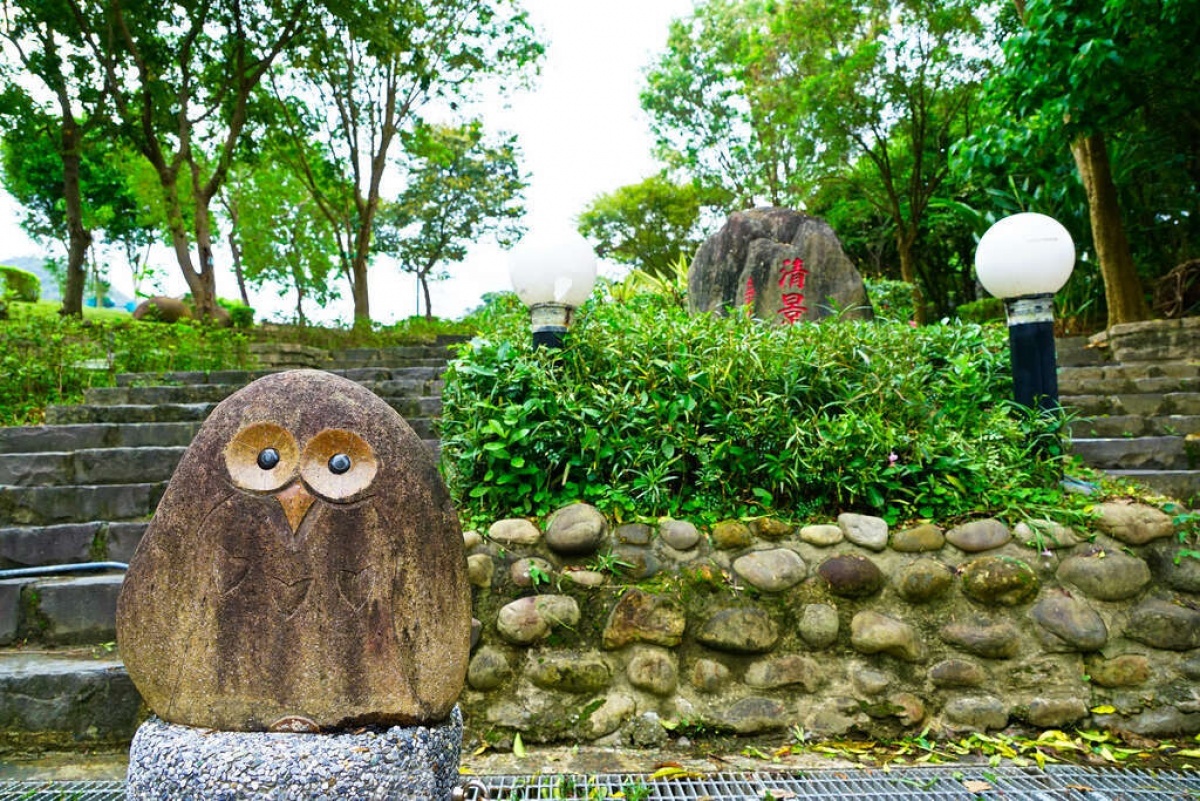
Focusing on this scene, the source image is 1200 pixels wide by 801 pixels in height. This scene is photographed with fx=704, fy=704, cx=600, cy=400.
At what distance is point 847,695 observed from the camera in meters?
2.58

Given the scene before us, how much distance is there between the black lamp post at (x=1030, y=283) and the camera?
3.07m

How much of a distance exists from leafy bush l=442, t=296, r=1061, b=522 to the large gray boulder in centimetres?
199

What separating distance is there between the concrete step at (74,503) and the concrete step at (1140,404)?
5.50 metres

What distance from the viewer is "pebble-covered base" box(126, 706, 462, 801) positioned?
51.8 inches

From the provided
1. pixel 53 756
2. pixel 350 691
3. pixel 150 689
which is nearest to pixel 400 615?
pixel 350 691

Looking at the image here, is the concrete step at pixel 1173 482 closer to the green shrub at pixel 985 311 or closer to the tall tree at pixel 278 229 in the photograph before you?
the green shrub at pixel 985 311

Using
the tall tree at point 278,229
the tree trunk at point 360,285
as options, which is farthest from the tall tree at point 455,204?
the tree trunk at point 360,285

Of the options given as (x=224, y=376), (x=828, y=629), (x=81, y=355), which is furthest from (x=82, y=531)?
(x=828, y=629)

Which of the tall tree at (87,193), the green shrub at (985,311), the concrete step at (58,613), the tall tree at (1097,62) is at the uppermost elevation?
the tall tree at (87,193)

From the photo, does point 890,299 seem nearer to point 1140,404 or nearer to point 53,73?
point 1140,404

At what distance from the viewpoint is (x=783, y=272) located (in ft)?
17.3

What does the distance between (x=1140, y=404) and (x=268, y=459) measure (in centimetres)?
544

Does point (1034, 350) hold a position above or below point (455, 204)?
below

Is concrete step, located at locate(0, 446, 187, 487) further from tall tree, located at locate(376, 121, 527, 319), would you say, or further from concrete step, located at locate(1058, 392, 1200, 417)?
tall tree, located at locate(376, 121, 527, 319)
